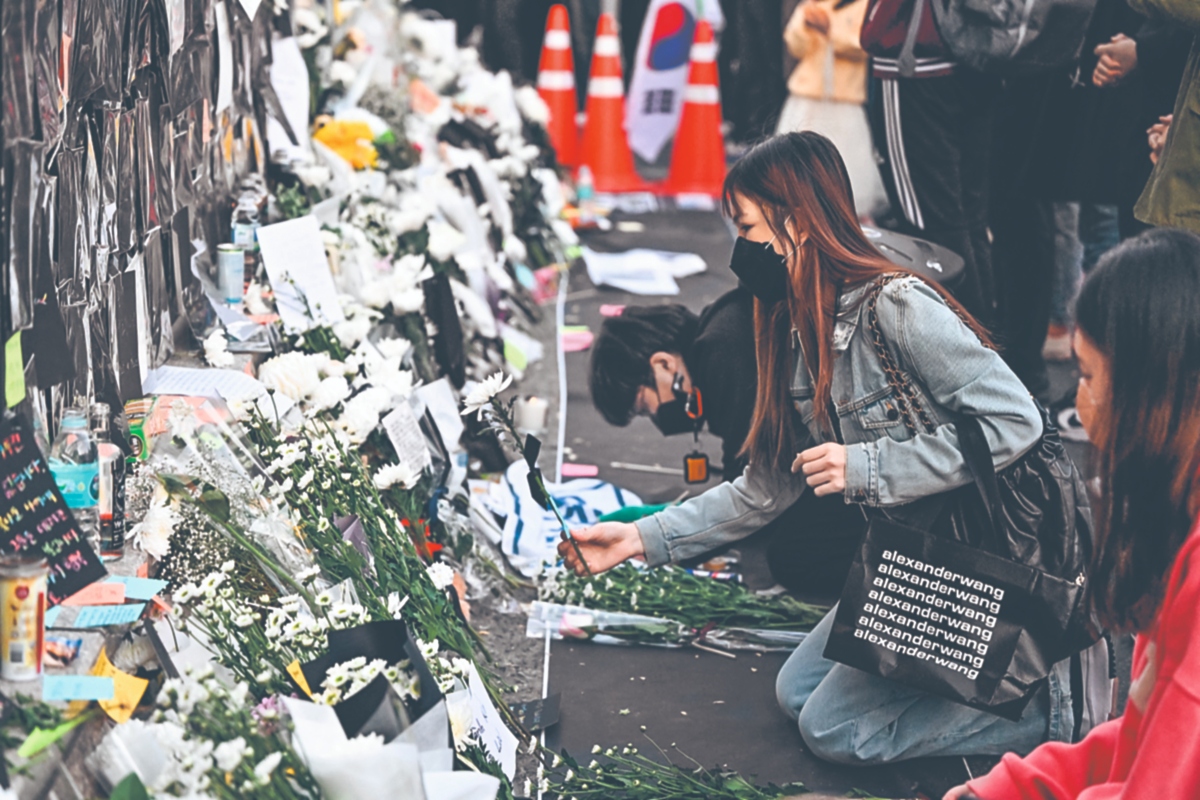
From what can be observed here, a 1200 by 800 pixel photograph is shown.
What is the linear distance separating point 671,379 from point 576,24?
243 inches

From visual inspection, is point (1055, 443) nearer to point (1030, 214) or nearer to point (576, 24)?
point (1030, 214)

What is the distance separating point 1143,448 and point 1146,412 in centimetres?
5

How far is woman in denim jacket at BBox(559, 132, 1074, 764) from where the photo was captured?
99.9 inches

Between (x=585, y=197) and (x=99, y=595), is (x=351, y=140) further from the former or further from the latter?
(x=585, y=197)

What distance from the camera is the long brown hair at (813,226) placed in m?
2.56

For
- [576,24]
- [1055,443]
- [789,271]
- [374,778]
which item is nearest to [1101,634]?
[1055,443]

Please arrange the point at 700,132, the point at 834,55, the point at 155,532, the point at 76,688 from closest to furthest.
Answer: the point at 76,688, the point at 155,532, the point at 834,55, the point at 700,132

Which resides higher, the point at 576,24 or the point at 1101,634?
the point at 576,24

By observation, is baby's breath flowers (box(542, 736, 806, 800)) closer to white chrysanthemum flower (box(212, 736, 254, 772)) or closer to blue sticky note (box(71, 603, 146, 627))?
blue sticky note (box(71, 603, 146, 627))

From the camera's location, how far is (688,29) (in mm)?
8430

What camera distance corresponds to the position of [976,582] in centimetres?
251

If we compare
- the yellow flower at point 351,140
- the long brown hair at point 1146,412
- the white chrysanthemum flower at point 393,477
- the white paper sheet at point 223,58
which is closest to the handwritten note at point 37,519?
the white chrysanthemum flower at point 393,477

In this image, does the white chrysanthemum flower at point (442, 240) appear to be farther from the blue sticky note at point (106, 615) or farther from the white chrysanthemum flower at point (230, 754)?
the white chrysanthemum flower at point (230, 754)

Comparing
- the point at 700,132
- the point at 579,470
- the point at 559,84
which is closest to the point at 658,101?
the point at 700,132
